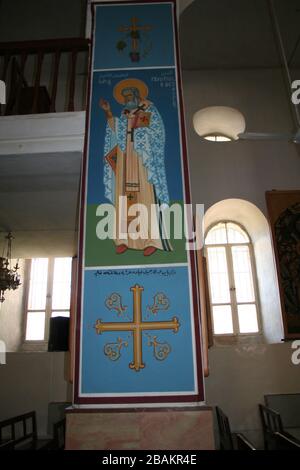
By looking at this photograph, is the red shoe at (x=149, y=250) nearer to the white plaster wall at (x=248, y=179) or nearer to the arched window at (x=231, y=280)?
the white plaster wall at (x=248, y=179)

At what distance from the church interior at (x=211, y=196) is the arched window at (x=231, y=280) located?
2 cm

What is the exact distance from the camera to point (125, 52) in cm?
450

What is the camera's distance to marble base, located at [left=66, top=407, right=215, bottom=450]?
2.72 m

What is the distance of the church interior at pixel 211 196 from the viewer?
15.2 feet

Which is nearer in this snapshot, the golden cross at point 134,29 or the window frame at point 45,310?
the golden cross at point 134,29

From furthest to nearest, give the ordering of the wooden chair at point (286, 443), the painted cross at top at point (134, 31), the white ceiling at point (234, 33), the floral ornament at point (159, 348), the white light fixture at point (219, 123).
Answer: the white light fixture at point (219, 123) < the white ceiling at point (234, 33) < the painted cross at top at point (134, 31) < the floral ornament at point (159, 348) < the wooden chair at point (286, 443)

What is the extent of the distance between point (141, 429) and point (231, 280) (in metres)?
4.32

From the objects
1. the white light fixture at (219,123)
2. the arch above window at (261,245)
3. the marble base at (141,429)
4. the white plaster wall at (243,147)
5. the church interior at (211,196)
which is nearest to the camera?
the marble base at (141,429)

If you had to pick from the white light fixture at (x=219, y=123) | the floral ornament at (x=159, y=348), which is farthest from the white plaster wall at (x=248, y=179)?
the floral ornament at (x=159, y=348)

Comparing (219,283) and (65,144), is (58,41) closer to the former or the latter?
(65,144)

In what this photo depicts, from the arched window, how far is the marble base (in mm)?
3792

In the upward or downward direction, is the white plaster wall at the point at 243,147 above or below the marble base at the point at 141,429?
above

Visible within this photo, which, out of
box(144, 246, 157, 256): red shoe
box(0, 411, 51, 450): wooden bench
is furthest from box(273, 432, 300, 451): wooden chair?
box(0, 411, 51, 450): wooden bench
